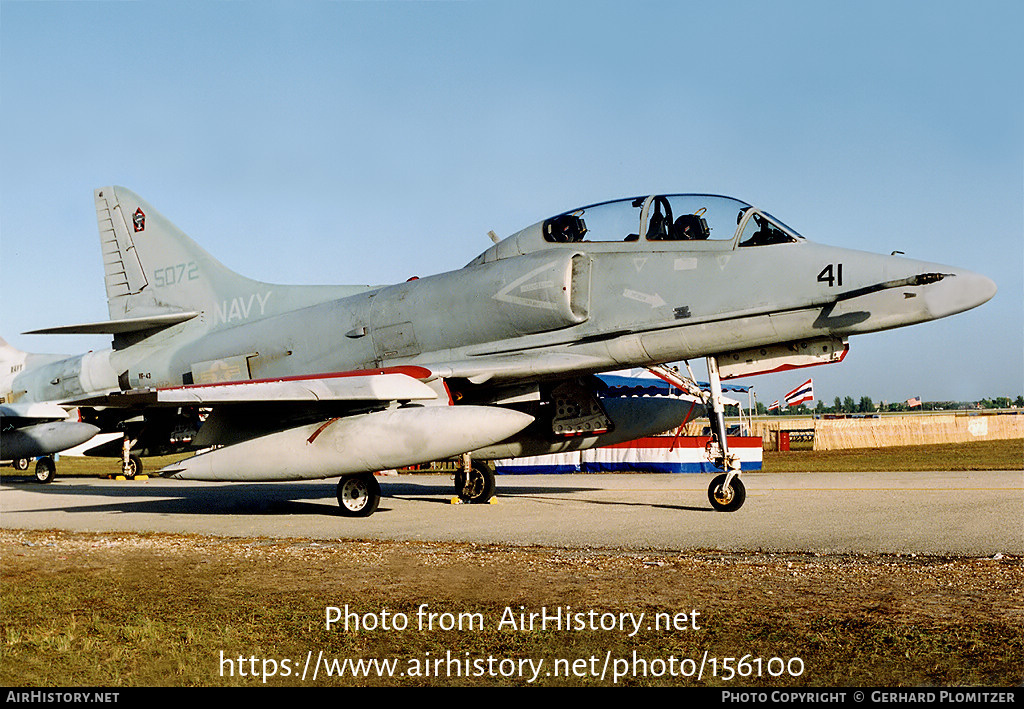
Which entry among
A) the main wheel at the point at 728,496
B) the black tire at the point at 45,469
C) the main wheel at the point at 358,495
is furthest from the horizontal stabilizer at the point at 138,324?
the main wheel at the point at 728,496

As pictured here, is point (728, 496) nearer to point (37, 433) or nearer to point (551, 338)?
point (551, 338)

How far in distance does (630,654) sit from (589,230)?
807cm

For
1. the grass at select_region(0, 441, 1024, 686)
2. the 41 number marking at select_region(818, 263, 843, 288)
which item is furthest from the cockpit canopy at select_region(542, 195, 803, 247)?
the grass at select_region(0, 441, 1024, 686)

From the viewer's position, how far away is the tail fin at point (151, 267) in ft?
55.4

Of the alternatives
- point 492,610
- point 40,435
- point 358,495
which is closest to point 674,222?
point 358,495

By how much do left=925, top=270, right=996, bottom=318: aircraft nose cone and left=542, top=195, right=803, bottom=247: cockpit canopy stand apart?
1.81 metres

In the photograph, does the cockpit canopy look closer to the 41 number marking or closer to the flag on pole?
the 41 number marking

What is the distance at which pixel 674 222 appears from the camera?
11.7 metres

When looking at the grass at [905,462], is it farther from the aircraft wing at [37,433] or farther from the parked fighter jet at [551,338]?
the aircraft wing at [37,433]

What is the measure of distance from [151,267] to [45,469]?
9.47 meters

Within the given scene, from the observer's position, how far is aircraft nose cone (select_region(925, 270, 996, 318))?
10102 millimetres

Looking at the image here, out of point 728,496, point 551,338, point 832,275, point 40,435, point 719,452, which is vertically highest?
point 832,275

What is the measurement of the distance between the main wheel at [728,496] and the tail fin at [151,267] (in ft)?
29.6

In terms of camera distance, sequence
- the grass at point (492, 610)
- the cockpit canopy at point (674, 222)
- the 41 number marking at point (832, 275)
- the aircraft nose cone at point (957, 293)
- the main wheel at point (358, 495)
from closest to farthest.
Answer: the grass at point (492, 610) → the aircraft nose cone at point (957, 293) → the 41 number marking at point (832, 275) → the cockpit canopy at point (674, 222) → the main wheel at point (358, 495)
